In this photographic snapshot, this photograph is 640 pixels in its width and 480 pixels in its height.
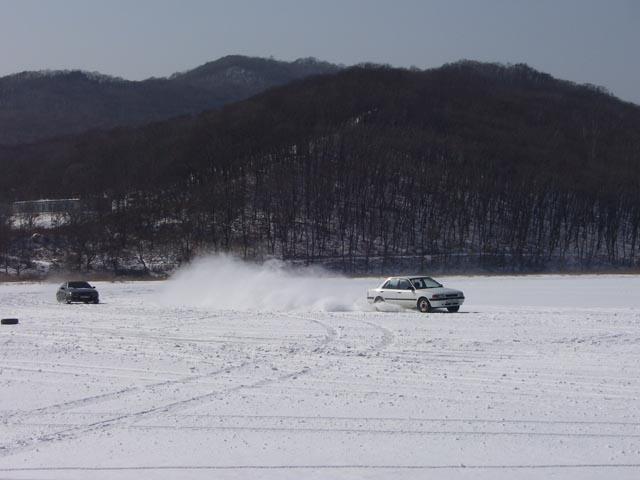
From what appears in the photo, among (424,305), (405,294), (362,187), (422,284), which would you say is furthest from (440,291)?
(362,187)

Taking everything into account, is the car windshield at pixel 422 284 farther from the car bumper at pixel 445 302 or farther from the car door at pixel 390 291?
the car bumper at pixel 445 302

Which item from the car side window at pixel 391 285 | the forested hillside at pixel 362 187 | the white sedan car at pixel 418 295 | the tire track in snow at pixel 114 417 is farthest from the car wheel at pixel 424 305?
the forested hillside at pixel 362 187

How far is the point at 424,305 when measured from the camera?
32.7 metres

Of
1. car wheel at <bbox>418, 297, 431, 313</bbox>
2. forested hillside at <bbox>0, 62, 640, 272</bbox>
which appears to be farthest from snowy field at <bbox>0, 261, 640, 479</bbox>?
forested hillside at <bbox>0, 62, 640, 272</bbox>

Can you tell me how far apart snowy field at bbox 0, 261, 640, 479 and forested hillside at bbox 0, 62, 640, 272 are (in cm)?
7561

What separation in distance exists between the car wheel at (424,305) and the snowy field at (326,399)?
4.33 meters

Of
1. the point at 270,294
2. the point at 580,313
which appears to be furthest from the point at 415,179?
the point at 580,313

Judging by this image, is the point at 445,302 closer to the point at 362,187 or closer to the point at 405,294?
the point at 405,294

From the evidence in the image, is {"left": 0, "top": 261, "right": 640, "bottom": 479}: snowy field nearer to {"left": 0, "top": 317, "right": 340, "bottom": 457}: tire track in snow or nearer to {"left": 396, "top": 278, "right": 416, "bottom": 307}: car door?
{"left": 0, "top": 317, "right": 340, "bottom": 457}: tire track in snow

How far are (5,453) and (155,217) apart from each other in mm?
110180

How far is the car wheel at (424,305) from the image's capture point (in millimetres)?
32438

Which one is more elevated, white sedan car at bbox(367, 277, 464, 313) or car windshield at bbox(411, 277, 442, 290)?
car windshield at bbox(411, 277, 442, 290)

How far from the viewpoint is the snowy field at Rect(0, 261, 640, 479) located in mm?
10305

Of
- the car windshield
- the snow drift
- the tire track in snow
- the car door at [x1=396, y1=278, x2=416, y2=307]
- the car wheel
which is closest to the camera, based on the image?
the tire track in snow
